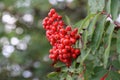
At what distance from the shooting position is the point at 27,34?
516 centimetres

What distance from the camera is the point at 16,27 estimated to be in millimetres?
5102

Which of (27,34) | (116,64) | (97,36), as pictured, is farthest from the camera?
(27,34)

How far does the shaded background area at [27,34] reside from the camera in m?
4.60

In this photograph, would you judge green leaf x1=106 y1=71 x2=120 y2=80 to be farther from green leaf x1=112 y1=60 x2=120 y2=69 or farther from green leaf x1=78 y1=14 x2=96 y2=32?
green leaf x1=78 y1=14 x2=96 y2=32

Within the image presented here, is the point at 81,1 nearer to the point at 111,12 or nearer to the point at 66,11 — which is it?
the point at 66,11

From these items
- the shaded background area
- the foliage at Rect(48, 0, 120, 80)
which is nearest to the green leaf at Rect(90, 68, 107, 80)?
the foliage at Rect(48, 0, 120, 80)

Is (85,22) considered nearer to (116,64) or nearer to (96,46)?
(96,46)

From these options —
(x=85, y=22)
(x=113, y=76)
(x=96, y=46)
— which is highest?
(x=85, y=22)

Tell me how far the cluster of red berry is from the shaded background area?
2606 millimetres

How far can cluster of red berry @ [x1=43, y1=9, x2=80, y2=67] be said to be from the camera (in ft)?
5.59

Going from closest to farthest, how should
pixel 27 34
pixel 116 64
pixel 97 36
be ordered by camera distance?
pixel 97 36 < pixel 116 64 < pixel 27 34

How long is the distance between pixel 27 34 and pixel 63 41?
11.4 feet

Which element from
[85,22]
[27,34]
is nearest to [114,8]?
[85,22]

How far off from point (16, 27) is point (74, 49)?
11.3ft
